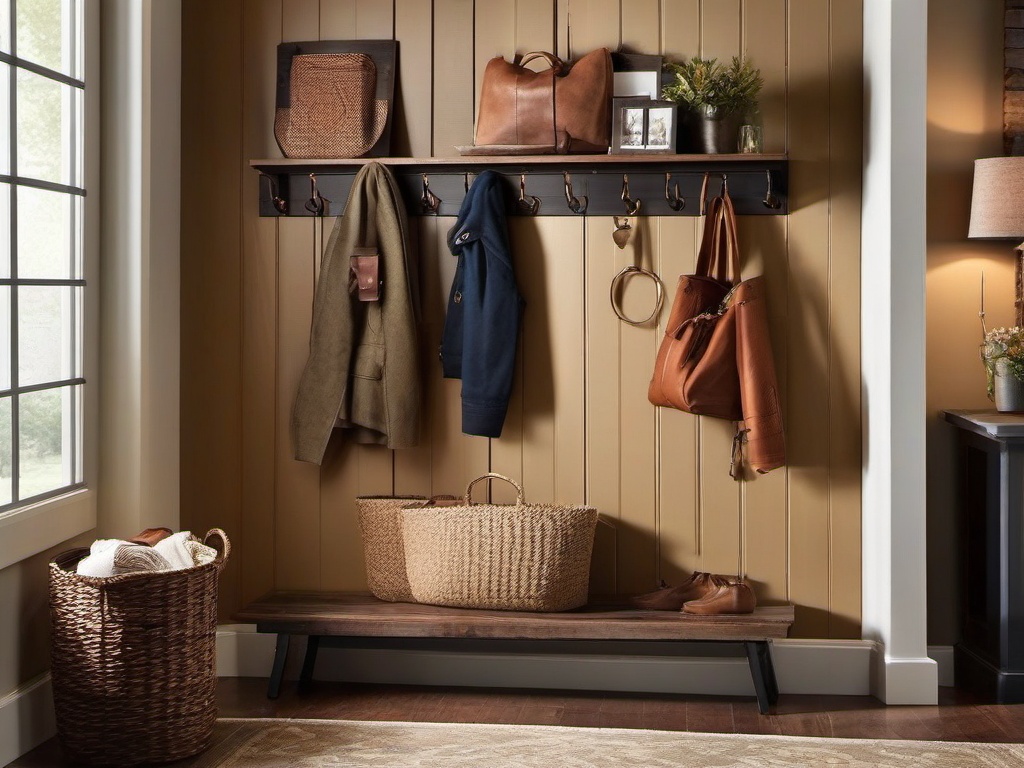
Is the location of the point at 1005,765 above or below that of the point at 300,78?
below

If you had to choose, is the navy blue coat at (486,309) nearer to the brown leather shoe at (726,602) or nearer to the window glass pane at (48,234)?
the brown leather shoe at (726,602)

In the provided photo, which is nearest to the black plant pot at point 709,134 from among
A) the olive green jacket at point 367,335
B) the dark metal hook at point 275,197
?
the olive green jacket at point 367,335

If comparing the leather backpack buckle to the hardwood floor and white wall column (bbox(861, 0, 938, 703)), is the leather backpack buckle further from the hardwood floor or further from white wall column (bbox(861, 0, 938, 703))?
white wall column (bbox(861, 0, 938, 703))

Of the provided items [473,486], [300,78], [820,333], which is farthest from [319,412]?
[820,333]

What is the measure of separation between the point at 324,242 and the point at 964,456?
2.04 metres

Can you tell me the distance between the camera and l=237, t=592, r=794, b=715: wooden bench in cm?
281

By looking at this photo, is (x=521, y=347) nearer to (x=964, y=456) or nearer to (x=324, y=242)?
(x=324, y=242)

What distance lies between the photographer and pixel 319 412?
10.1ft

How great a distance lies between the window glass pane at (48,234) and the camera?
99.9 inches

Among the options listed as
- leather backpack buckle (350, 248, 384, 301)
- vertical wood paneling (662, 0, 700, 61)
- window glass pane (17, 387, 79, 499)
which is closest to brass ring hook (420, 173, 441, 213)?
leather backpack buckle (350, 248, 384, 301)

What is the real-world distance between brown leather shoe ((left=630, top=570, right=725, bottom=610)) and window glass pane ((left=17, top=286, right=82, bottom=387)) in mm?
1691

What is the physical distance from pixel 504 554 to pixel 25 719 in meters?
1.27

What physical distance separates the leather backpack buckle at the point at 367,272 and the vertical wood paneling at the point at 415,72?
358 millimetres

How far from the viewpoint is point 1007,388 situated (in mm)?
2975
